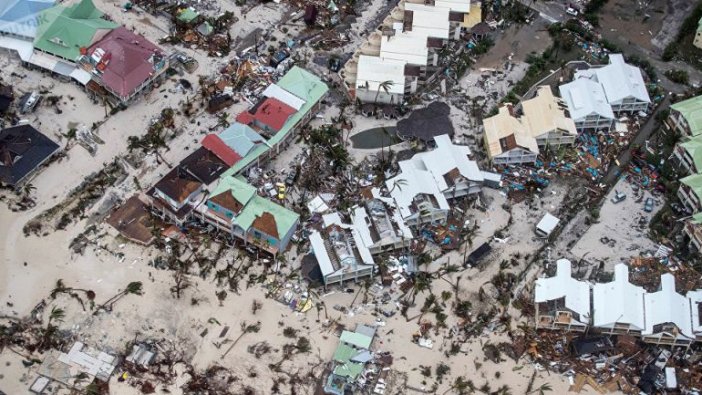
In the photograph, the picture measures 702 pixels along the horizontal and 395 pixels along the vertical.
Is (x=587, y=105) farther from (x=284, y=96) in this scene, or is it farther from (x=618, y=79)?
(x=284, y=96)

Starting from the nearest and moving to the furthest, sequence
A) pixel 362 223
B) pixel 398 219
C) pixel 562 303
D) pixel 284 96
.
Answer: pixel 562 303 < pixel 362 223 < pixel 398 219 < pixel 284 96

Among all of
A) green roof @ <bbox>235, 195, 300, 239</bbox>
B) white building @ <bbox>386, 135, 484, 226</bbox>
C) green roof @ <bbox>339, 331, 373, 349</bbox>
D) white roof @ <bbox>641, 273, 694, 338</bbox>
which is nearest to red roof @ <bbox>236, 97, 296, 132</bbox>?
green roof @ <bbox>235, 195, 300, 239</bbox>

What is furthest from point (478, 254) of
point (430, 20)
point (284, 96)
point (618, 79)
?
point (430, 20)

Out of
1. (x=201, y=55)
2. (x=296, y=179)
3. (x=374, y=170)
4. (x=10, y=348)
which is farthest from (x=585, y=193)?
(x=10, y=348)

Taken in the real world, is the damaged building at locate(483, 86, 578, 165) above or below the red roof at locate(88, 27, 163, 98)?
below

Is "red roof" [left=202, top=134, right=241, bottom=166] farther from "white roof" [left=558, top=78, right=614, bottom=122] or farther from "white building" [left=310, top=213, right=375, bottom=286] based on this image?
"white roof" [left=558, top=78, right=614, bottom=122]

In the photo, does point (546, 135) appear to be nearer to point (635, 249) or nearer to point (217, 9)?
point (635, 249)
